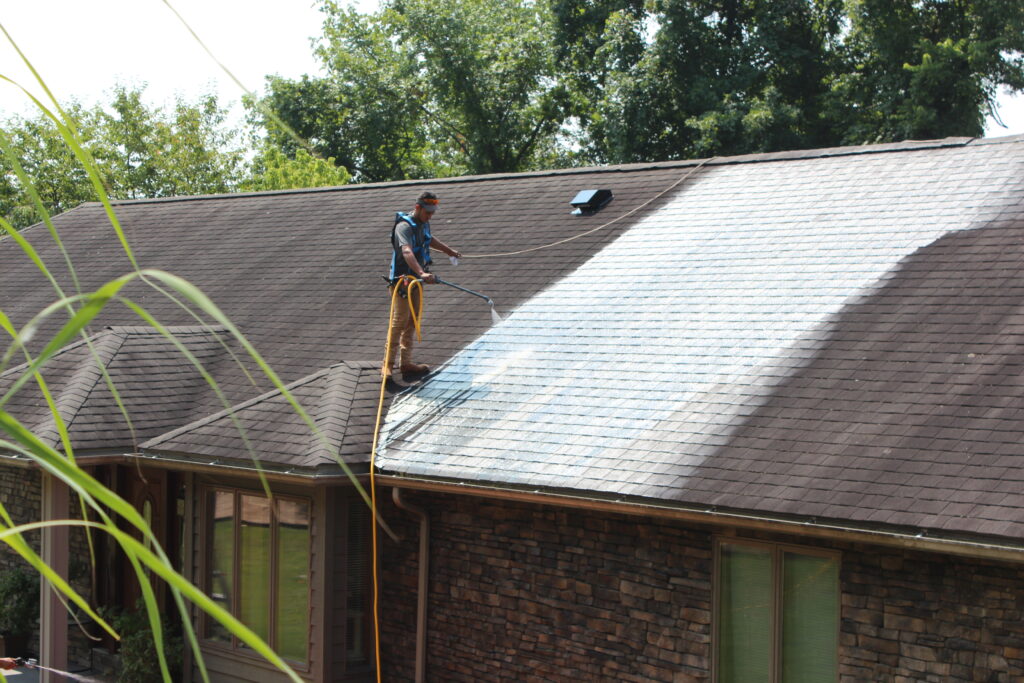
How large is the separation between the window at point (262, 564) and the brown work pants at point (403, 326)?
1626 mm

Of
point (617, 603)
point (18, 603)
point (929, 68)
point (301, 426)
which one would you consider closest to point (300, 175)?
point (929, 68)

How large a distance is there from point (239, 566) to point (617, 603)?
13.5 ft

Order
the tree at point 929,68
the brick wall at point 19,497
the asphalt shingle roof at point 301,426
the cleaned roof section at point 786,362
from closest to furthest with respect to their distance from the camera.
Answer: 1. the cleaned roof section at point 786,362
2. the asphalt shingle roof at point 301,426
3. the brick wall at point 19,497
4. the tree at point 929,68

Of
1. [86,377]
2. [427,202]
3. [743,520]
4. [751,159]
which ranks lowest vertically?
[743,520]

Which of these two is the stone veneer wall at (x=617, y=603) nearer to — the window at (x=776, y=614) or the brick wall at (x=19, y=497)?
the window at (x=776, y=614)

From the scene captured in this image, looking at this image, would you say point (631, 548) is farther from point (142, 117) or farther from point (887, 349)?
point (142, 117)

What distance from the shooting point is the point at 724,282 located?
11000 millimetres

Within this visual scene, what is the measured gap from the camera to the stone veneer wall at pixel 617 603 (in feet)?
23.8

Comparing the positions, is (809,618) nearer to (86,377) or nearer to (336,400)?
(336,400)

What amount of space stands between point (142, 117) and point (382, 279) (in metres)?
31.8

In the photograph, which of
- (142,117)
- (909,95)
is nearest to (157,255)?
(909,95)

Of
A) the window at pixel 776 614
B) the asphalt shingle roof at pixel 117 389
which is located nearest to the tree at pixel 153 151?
the asphalt shingle roof at pixel 117 389

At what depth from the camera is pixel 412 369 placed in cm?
1141

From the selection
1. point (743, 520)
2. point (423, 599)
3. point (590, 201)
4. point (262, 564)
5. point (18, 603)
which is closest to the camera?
point (743, 520)
